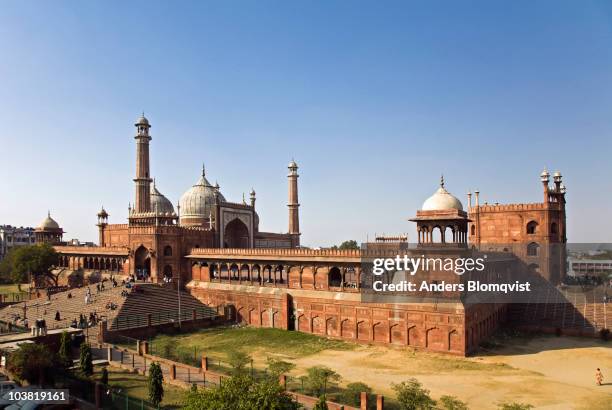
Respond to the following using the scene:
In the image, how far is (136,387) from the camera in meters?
17.7

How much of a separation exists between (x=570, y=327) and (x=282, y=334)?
670 inches

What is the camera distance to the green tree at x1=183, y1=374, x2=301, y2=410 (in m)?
10.6

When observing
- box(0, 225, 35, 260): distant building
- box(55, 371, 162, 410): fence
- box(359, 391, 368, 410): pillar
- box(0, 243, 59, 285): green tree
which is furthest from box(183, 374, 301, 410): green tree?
box(0, 225, 35, 260): distant building

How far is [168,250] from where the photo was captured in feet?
119

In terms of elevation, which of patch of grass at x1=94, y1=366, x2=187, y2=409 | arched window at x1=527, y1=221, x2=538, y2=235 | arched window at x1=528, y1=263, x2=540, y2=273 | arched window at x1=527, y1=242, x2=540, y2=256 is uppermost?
arched window at x1=527, y1=221, x2=538, y2=235

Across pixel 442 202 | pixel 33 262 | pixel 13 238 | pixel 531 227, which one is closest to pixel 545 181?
pixel 531 227

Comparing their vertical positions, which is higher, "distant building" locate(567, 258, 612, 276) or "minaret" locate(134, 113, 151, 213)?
"minaret" locate(134, 113, 151, 213)

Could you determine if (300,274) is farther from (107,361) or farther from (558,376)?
(558,376)

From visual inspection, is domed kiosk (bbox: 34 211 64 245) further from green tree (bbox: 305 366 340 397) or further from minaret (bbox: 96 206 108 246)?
green tree (bbox: 305 366 340 397)

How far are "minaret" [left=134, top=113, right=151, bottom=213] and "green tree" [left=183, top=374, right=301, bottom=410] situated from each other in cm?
3337

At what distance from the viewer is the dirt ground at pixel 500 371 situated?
17.2m

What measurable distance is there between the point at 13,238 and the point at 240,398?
82623 millimetres

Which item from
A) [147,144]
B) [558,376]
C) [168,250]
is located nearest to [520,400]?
[558,376]

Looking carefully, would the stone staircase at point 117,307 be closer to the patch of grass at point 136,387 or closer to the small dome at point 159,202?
the patch of grass at point 136,387
